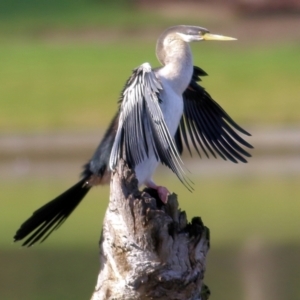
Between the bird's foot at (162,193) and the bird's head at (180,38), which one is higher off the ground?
the bird's head at (180,38)

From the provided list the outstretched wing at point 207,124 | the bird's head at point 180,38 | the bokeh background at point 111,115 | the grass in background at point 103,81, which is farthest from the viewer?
the grass in background at point 103,81

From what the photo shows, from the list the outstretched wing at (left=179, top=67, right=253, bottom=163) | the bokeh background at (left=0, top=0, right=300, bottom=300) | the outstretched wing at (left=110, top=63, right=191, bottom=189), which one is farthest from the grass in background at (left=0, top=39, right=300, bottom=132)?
the outstretched wing at (left=110, top=63, right=191, bottom=189)

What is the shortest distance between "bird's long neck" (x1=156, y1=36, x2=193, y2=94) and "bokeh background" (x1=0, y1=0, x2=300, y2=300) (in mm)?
1849

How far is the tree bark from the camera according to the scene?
3.68 m

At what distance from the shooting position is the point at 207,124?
4910 millimetres

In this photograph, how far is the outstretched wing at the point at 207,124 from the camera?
4.86 metres

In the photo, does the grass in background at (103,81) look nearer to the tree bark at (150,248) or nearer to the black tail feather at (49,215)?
the black tail feather at (49,215)

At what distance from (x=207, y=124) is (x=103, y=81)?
23.9ft

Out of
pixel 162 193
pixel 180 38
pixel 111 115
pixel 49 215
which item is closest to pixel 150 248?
pixel 162 193

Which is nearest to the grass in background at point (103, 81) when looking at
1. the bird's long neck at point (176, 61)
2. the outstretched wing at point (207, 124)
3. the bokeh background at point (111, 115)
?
the bokeh background at point (111, 115)

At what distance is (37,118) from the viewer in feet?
37.8

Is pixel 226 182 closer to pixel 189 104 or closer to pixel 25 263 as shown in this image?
pixel 25 263

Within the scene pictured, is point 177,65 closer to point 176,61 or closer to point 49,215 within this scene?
point 176,61

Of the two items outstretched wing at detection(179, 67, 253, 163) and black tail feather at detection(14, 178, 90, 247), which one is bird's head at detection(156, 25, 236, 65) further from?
black tail feather at detection(14, 178, 90, 247)
